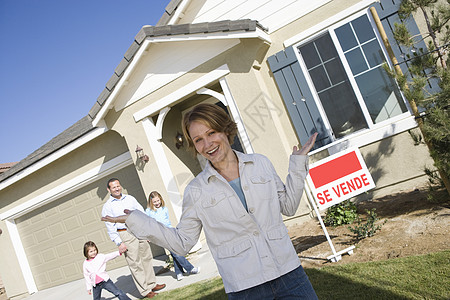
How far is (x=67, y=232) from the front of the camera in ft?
32.7

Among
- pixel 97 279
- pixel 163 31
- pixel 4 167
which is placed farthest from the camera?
pixel 4 167

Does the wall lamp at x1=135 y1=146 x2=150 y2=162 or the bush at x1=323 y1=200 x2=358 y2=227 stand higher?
the wall lamp at x1=135 y1=146 x2=150 y2=162

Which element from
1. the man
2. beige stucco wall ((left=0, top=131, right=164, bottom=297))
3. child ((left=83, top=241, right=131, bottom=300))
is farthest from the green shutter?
beige stucco wall ((left=0, top=131, right=164, bottom=297))

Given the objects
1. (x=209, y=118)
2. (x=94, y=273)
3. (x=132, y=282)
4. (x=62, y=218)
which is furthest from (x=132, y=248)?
(x=62, y=218)

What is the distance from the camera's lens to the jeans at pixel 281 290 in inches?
68.7

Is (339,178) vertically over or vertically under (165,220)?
under

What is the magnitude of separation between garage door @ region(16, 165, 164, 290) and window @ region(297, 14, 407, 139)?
502 centimetres

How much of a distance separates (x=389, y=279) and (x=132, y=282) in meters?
5.36

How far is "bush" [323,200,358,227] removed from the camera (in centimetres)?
545

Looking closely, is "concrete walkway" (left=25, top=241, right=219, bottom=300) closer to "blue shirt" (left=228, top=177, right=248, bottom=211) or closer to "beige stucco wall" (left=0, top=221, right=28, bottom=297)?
"beige stucco wall" (left=0, top=221, right=28, bottom=297)

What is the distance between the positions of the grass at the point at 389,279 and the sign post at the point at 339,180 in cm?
44

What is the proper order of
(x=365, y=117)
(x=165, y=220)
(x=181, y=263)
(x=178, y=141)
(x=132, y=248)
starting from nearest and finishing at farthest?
(x=132, y=248)
(x=181, y=263)
(x=165, y=220)
(x=365, y=117)
(x=178, y=141)

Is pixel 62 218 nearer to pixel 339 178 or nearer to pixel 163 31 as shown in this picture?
pixel 163 31

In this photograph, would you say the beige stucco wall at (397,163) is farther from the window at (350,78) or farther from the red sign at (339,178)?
the red sign at (339,178)
